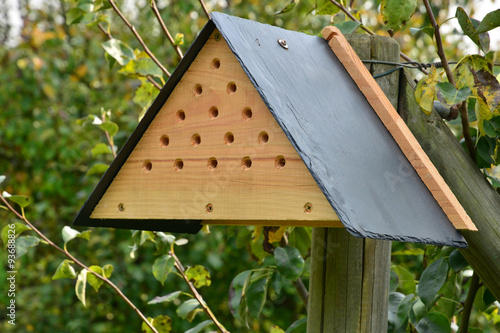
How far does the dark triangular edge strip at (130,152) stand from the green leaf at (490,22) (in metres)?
0.53

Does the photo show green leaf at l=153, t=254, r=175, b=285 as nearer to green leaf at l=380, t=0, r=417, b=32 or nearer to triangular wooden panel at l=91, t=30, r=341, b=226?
triangular wooden panel at l=91, t=30, r=341, b=226

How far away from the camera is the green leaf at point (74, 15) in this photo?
1.73 metres

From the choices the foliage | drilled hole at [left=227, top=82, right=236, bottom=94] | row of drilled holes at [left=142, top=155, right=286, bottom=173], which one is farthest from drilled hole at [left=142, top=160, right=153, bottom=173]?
the foliage

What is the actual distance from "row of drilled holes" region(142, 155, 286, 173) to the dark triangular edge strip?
6 cm


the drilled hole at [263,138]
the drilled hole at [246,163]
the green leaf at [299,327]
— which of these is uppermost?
the drilled hole at [263,138]

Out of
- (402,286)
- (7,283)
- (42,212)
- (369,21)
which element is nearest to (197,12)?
(369,21)

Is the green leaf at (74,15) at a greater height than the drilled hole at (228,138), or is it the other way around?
the drilled hole at (228,138)

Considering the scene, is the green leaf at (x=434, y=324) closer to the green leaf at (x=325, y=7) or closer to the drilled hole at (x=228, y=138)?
the drilled hole at (x=228, y=138)

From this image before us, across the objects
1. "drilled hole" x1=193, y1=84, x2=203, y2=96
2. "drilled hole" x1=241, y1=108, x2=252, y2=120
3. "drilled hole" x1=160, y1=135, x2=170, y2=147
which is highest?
"drilled hole" x1=241, y1=108, x2=252, y2=120

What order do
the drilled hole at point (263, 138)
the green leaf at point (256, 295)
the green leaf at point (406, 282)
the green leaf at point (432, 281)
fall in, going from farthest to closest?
the green leaf at point (406, 282) → the green leaf at point (256, 295) → the green leaf at point (432, 281) → the drilled hole at point (263, 138)

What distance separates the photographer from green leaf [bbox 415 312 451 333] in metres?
1.31

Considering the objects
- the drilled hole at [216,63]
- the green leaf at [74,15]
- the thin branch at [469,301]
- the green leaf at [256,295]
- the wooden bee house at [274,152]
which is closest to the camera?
the wooden bee house at [274,152]

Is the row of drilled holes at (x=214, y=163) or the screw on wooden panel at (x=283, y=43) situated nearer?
the row of drilled holes at (x=214, y=163)

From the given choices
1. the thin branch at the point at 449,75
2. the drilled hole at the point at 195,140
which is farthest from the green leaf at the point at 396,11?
the drilled hole at the point at 195,140
